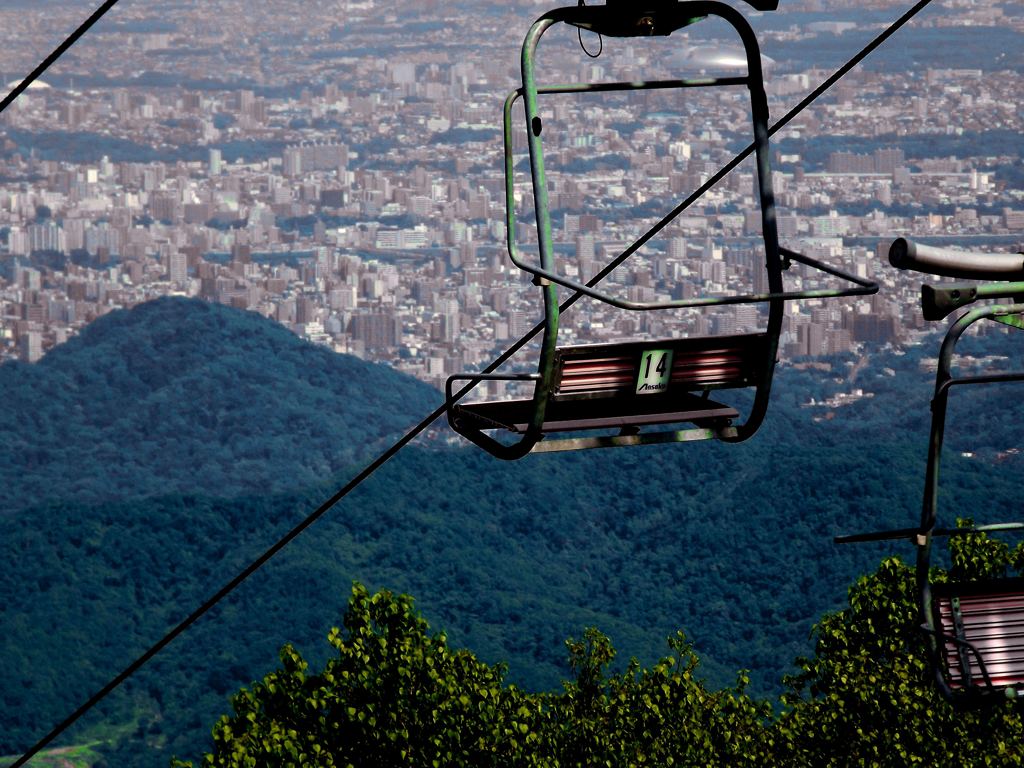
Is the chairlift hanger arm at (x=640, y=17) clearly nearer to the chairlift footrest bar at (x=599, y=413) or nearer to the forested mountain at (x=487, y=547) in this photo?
the chairlift footrest bar at (x=599, y=413)

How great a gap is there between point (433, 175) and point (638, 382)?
102 m

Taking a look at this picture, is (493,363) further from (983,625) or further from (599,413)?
(983,625)

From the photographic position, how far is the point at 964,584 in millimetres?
5621

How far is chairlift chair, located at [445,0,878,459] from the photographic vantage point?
17.2 ft

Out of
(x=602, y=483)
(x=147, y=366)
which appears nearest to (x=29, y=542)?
(x=147, y=366)

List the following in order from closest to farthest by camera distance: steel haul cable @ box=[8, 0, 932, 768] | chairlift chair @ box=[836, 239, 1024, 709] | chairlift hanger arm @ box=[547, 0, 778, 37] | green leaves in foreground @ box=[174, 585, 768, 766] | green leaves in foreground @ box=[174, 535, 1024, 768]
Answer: chairlift chair @ box=[836, 239, 1024, 709], chairlift hanger arm @ box=[547, 0, 778, 37], steel haul cable @ box=[8, 0, 932, 768], green leaves in foreground @ box=[174, 535, 1024, 768], green leaves in foreground @ box=[174, 585, 768, 766]

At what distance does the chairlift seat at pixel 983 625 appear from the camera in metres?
5.61

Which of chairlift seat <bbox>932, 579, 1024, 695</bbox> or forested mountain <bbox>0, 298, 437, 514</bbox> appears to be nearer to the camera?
chairlift seat <bbox>932, 579, 1024, 695</bbox>

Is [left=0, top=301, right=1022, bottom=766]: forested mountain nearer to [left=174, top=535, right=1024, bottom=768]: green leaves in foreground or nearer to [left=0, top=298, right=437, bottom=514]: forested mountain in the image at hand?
[left=0, top=298, right=437, bottom=514]: forested mountain

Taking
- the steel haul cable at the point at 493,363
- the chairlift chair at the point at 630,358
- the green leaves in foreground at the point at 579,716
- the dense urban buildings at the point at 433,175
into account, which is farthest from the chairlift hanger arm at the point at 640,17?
the dense urban buildings at the point at 433,175

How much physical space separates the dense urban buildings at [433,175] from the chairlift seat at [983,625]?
8385 cm

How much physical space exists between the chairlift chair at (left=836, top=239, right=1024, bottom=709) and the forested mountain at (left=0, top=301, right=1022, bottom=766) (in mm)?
69152

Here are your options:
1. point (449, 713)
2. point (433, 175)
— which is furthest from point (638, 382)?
point (433, 175)

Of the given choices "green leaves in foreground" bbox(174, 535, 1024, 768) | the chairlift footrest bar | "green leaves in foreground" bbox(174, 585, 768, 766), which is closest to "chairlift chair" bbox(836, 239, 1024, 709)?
the chairlift footrest bar
